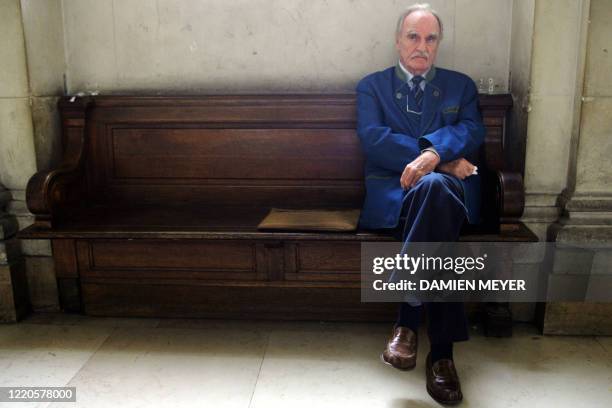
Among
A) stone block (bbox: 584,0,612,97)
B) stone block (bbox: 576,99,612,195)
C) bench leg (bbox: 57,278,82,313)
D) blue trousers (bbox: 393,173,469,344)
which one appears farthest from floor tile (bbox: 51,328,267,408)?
stone block (bbox: 584,0,612,97)

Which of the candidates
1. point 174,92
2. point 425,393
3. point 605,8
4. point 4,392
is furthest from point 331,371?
point 605,8

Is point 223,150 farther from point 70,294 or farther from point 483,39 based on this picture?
point 483,39

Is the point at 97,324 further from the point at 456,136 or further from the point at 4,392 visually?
the point at 456,136

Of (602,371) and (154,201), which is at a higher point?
(154,201)

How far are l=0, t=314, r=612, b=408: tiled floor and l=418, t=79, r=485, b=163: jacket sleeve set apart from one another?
0.87 meters

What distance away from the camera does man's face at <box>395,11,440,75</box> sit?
2.66m

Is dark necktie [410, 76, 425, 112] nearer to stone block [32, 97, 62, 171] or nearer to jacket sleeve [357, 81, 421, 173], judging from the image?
jacket sleeve [357, 81, 421, 173]

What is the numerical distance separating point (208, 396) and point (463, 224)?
4.27ft

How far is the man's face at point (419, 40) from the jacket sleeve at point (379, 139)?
0.23 m

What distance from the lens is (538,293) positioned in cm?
283

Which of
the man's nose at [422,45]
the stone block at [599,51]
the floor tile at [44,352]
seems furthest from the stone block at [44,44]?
the stone block at [599,51]

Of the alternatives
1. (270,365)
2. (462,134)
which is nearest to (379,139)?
(462,134)

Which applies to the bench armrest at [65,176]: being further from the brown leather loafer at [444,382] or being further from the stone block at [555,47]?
the stone block at [555,47]

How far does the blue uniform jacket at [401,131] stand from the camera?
8.41 ft
